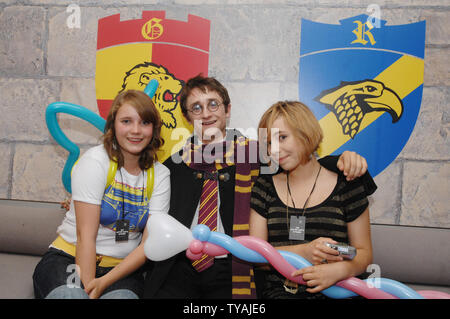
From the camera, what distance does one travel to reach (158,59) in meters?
2.11

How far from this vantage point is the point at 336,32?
79.8 inches

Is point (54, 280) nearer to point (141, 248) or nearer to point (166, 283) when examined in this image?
point (141, 248)

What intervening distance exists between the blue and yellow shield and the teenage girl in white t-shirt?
1151mm

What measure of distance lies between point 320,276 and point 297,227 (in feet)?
0.72

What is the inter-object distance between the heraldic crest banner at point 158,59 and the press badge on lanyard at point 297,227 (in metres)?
1.05

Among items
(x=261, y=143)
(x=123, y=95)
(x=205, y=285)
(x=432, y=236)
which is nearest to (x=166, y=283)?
(x=205, y=285)

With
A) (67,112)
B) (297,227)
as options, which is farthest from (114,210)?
(297,227)

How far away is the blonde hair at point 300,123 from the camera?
1324 mm

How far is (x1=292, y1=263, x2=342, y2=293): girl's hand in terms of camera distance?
1181mm

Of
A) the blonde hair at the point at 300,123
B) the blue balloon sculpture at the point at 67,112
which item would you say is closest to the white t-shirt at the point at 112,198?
the blue balloon sculpture at the point at 67,112

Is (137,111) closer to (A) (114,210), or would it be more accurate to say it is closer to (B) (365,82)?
(A) (114,210)

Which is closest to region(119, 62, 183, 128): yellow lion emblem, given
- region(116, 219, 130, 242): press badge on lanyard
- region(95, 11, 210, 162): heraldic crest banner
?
region(95, 11, 210, 162): heraldic crest banner

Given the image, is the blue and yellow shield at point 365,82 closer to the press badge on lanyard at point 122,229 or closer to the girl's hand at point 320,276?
the girl's hand at point 320,276

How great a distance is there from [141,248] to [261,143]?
76 centimetres
